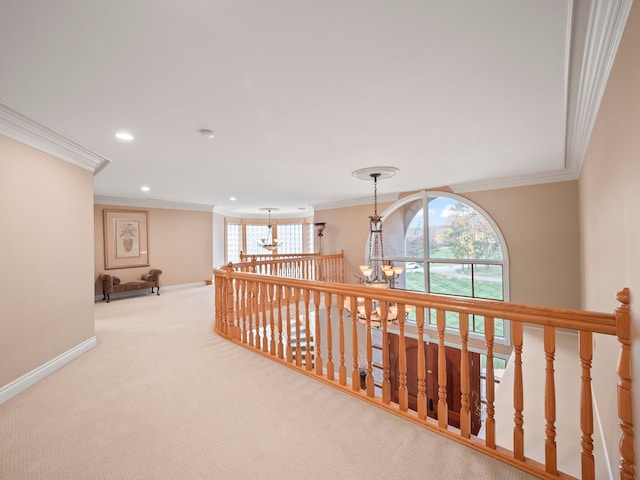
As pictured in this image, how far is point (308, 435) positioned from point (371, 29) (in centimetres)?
226

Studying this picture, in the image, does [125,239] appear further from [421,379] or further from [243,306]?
[421,379]

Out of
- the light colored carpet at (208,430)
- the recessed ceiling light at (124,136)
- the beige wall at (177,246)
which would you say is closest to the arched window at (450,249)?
the light colored carpet at (208,430)

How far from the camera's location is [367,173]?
4191 mm

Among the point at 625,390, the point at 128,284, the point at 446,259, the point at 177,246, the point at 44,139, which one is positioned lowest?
the point at 128,284

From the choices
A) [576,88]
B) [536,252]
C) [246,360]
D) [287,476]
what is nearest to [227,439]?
[287,476]

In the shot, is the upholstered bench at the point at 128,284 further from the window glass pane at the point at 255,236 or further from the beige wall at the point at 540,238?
the beige wall at the point at 540,238

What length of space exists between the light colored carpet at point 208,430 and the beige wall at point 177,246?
4.76 metres

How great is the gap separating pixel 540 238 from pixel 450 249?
152 centimetres

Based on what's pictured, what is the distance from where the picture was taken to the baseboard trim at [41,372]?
216cm

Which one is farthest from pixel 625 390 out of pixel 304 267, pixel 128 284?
pixel 128 284

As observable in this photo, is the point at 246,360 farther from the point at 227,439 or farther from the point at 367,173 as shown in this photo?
the point at 367,173

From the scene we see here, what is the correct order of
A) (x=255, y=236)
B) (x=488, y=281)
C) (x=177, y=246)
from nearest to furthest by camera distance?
1. (x=488, y=281)
2. (x=177, y=246)
3. (x=255, y=236)

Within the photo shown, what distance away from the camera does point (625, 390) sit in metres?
1.11

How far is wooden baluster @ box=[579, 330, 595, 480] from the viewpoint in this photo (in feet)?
3.95
